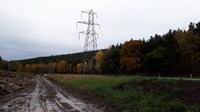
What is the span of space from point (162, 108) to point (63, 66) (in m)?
157

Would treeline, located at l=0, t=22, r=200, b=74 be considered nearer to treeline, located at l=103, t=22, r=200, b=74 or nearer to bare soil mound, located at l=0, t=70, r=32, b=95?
treeline, located at l=103, t=22, r=200, b=74

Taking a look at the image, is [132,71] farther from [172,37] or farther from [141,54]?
[172,37]

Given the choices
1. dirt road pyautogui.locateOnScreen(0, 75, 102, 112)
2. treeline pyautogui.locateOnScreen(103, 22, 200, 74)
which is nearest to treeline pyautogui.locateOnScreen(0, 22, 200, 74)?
treeline pyautogui.locateOnScreen(103, 22, 200, 74)

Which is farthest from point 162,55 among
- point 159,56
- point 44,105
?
point 44,105

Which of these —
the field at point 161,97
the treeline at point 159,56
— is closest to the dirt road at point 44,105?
the field at point 161,97

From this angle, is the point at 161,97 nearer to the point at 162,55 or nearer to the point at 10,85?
the point at 10,85

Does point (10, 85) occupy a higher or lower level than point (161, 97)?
higher

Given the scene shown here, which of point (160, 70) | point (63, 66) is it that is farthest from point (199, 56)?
point (63, 66)

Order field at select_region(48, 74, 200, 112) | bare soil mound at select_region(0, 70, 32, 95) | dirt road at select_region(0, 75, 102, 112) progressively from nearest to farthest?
field at select_region(48, 74, 200, 112) < dirt road at select_region(0, 75, 102, 112) < bare soil mound at select_region(0, 70, 32, 95)

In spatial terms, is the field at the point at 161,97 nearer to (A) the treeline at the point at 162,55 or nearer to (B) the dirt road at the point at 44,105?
(B) the dirt road at the point at 44,105

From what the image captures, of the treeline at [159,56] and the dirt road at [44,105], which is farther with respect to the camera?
the treeline at [159,56]

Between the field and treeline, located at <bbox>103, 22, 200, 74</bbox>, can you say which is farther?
treeline, located at <bbox>103, 22, 200, 74</bbox>

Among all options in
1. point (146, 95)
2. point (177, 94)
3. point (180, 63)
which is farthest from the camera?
point (180, 63)

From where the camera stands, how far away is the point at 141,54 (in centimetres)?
8969
